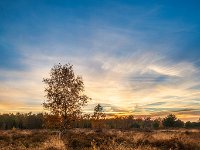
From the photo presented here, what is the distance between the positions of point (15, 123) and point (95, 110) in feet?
116

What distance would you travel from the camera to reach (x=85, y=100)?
30.7 meters

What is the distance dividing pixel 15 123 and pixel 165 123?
62.2m

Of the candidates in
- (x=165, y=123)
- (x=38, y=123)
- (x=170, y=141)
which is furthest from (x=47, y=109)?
(x=38, y=123)

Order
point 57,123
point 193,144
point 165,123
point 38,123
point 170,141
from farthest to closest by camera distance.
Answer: point 38,123, point 165,123, point 57,123, point 170,141, point 193,144

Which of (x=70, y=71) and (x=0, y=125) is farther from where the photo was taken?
(x=0, y=125)

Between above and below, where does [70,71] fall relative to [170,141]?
above

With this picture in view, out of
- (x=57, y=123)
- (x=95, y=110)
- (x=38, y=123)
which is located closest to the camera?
(x=57, y=123)

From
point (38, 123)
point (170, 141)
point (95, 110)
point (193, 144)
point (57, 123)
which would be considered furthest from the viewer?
point (38, 123)

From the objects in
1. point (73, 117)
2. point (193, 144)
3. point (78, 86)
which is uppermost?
point (78, 86)

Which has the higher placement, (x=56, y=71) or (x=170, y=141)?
(x=56, y=71)

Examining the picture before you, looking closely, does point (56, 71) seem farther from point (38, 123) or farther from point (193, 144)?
point (38, 123)

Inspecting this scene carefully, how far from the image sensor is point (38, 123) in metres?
127

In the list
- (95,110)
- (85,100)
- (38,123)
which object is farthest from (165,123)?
(85,100)

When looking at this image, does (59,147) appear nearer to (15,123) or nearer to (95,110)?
(95,110)
